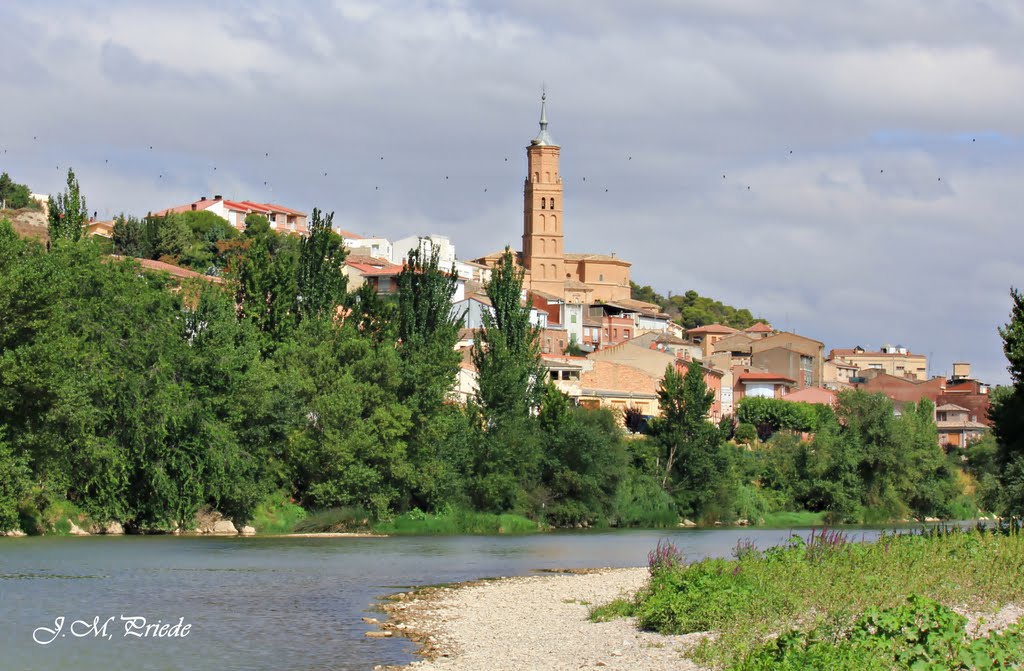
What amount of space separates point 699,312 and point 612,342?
57015mm

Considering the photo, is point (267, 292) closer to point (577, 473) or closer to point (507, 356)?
point (507, 356)

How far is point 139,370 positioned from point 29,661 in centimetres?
2753

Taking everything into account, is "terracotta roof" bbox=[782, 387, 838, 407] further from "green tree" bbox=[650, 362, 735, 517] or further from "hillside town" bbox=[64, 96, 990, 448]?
"green tree" bbox=[650, 362, 735, 517]

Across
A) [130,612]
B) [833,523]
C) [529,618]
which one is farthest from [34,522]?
[833,523]

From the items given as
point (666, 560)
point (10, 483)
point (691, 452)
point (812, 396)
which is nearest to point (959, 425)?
point (812, 396)

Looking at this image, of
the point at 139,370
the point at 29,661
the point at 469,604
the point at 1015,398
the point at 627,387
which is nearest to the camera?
the point at 29,661

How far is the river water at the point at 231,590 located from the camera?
18406 millimetres

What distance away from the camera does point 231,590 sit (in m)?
26.5

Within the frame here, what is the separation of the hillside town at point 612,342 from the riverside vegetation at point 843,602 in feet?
195

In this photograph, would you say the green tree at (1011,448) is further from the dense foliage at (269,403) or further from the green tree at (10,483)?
the green tree at (10,483)

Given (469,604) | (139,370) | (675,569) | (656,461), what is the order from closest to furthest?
(675,569), (469,604), (139,370), (656,461)

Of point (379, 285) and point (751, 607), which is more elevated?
point (379, 285)

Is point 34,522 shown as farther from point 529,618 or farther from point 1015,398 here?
point 1015,398

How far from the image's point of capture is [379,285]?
10306cm
